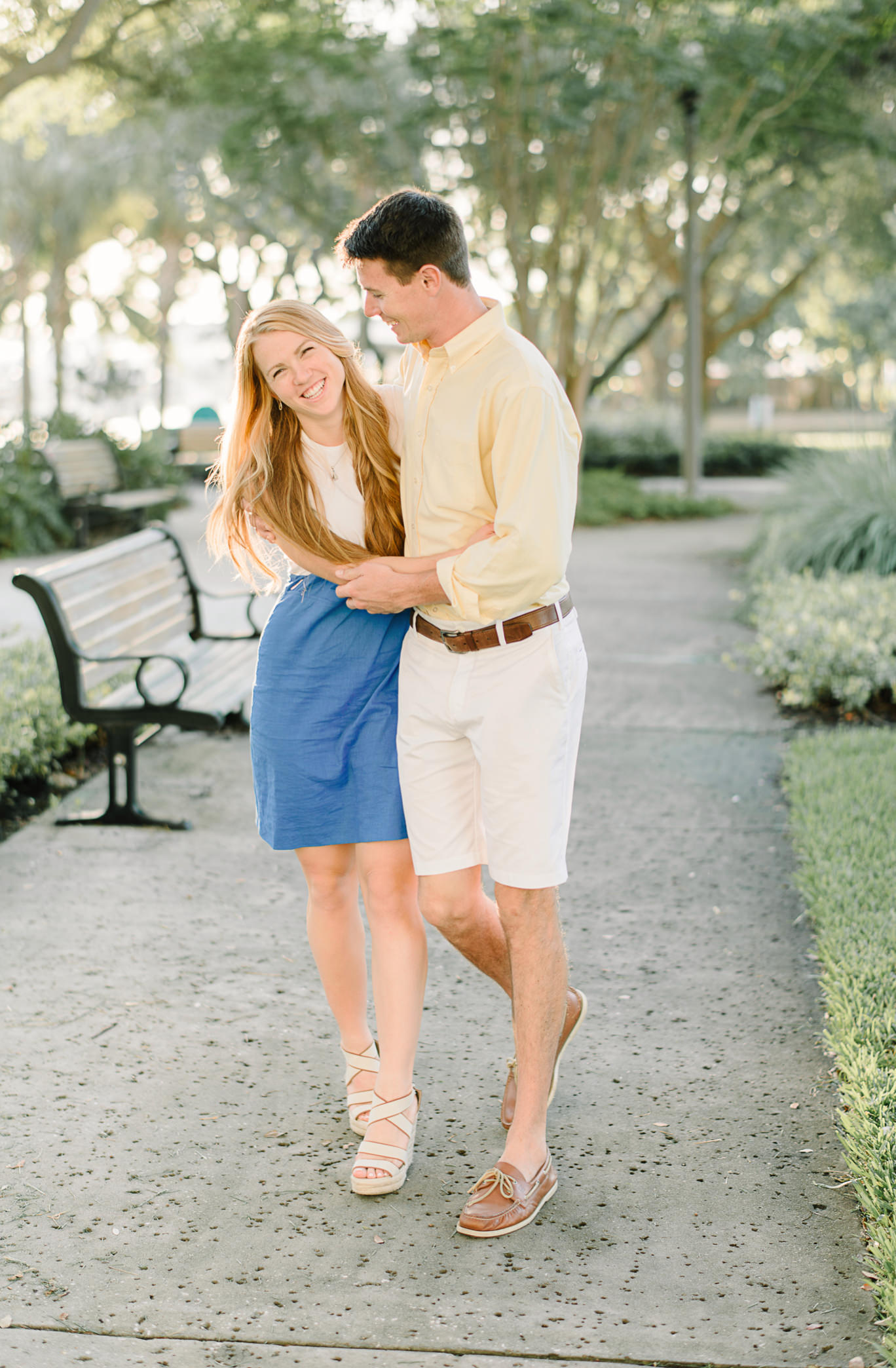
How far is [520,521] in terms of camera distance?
260cm

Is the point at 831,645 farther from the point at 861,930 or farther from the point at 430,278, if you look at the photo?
the point at 430,278

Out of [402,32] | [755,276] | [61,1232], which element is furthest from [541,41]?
[755,276]

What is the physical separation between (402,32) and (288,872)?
1486 centimetres

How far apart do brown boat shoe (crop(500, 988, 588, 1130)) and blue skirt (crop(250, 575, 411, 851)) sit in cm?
65

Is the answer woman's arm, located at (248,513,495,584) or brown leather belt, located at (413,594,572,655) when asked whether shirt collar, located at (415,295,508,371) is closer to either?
woman's arm, located at (248,513,495,584)

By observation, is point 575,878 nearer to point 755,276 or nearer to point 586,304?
point 586,304

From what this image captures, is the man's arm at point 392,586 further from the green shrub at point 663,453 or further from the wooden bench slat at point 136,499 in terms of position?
the green shrub at point 663,453

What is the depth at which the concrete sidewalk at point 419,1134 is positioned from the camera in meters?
2.52

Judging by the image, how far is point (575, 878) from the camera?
4.91 metres

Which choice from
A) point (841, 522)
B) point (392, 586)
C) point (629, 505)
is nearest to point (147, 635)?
point (392, 586)

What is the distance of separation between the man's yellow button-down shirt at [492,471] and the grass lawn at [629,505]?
47.7ft

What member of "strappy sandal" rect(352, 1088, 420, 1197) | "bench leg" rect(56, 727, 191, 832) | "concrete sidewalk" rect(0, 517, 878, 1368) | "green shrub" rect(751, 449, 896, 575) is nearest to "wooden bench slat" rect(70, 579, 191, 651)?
"bench leg" rect(56, 727, 191, 832)

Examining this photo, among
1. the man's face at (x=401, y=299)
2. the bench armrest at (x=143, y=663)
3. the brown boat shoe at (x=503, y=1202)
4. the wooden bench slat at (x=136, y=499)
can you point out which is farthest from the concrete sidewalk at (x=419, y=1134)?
the wooden bench slat at (x=136, y=499)

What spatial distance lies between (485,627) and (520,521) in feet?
0.92
